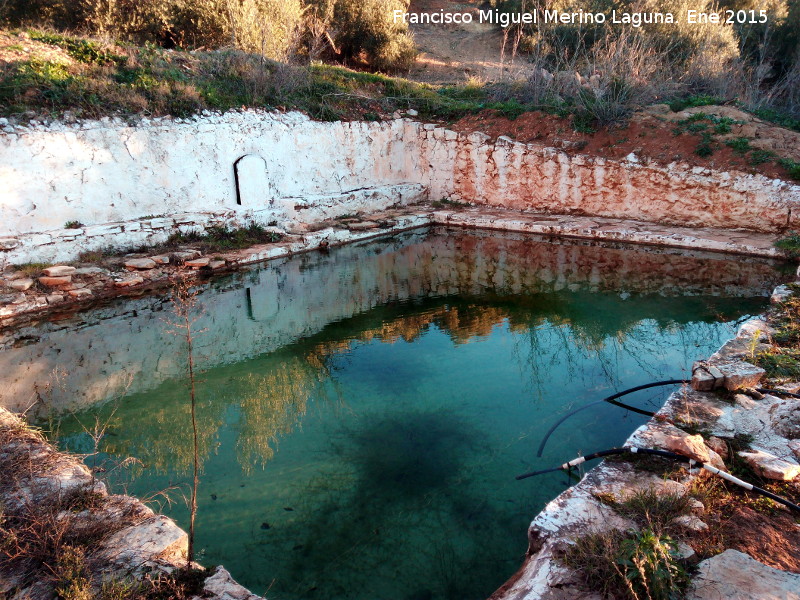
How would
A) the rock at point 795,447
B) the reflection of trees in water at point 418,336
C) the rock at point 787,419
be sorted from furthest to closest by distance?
1. the reflection of trees in water at point 418,336
2. the rock at point 787,419
3. the rock at point 795,447

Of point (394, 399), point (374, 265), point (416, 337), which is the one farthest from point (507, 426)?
point (374, 265)

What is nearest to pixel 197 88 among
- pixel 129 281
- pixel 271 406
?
pixel 129 281

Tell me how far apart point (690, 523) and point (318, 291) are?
660 centimetres

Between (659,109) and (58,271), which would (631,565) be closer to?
(58,271)

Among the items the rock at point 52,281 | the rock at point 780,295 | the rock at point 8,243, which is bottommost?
Answer: the rock at point 780,295

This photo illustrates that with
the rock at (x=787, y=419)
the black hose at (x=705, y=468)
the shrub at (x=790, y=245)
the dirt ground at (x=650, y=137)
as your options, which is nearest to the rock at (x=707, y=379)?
the rock at (x=787, y=419)

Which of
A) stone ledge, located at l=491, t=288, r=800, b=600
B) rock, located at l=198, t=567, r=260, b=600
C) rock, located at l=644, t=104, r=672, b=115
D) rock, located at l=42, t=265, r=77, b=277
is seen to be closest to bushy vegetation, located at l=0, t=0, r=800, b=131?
rock, located at l=644, t=104, r=672, b=115

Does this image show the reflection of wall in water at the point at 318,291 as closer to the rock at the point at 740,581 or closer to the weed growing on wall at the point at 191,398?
the weed growing on wall at the point at 191,398

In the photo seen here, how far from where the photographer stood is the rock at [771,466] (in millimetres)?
3732

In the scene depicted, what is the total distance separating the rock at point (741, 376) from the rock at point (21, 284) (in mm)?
8744

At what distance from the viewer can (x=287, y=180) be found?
38.9ft

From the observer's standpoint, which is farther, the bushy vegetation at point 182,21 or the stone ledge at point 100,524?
the bushy vegetation at point 182,21

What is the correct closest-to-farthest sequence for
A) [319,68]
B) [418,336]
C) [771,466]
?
[771,466]
[418,336]
[319,68]

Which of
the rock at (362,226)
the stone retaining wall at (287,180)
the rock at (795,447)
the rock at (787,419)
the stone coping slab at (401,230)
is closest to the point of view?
the rock at (795,447)
